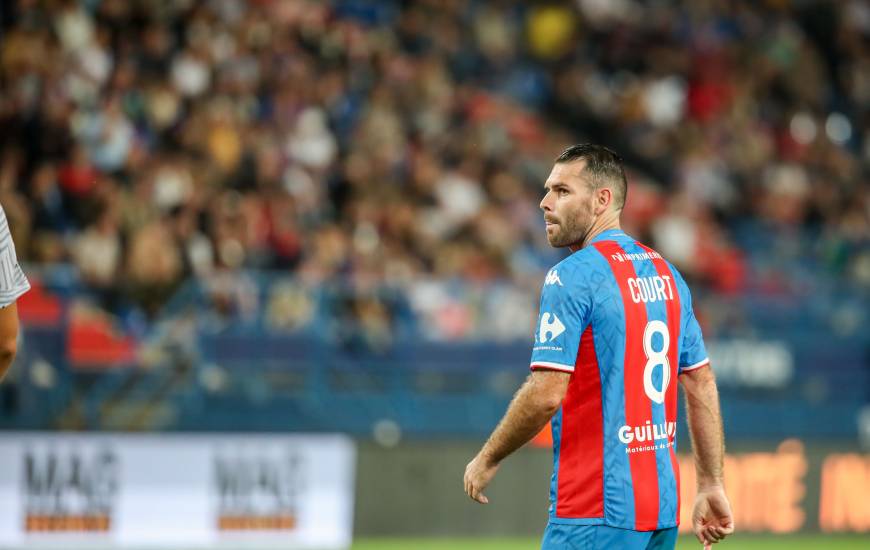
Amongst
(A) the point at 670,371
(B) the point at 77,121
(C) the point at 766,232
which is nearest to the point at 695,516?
(A) the point at 670,371

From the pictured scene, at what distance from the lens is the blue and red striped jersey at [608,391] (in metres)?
4.26

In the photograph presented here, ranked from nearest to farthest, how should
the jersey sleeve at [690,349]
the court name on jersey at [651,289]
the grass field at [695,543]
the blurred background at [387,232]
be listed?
1. the court name on jersey at [651,289]
2. the jersey sleeve at [690,349]
3. the grass field at [695,543]
4. the blurred background at [387,232]

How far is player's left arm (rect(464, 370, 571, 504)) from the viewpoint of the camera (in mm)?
4148

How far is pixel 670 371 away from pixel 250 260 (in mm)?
8162

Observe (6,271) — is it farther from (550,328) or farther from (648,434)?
(648,434)

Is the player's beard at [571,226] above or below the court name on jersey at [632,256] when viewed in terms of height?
above

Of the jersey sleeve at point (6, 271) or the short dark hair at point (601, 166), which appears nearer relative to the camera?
the jersey sleeve at point (6, 271)

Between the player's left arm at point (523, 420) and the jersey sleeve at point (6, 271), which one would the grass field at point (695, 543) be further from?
the jersey sleeve at point (6, 271)

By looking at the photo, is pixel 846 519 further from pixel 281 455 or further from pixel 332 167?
pixel 332 167

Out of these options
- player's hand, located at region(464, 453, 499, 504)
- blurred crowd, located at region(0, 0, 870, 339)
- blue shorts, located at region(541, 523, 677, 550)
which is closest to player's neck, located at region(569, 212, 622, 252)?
player's hand, located at region(464, 453, 499, 504)

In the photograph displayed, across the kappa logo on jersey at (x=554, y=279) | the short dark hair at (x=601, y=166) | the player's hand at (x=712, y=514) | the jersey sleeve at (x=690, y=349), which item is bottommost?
the player's hand at (x=712, y=514)

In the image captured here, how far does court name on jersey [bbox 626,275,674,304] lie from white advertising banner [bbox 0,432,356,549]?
21.4 ft

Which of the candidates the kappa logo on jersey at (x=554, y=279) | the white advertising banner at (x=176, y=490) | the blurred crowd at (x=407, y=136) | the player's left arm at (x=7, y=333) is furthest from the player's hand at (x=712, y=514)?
the blurred crowd at (x=407, y=136)

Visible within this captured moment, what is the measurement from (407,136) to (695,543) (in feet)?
18.4
